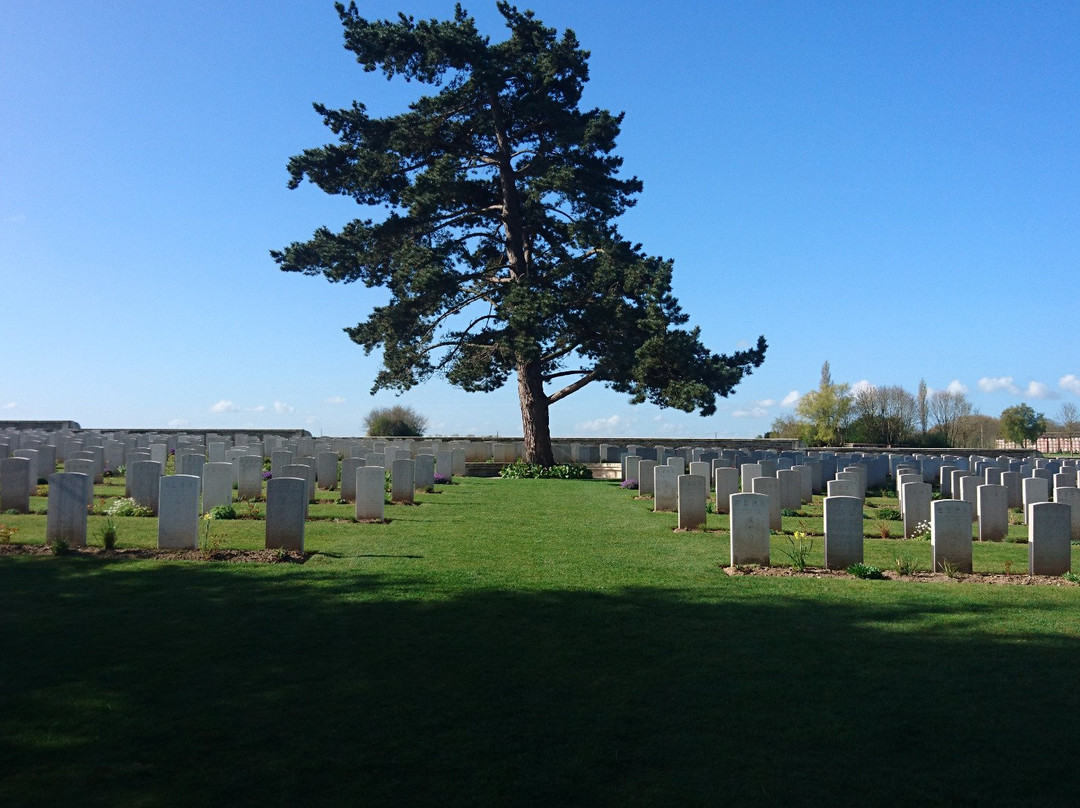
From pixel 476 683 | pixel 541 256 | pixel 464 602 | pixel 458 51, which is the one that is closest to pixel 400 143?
pixel 458 51

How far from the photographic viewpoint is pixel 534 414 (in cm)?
3225

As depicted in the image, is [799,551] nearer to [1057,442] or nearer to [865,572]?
[865,572]

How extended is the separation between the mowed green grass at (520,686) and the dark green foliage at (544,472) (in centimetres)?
1974

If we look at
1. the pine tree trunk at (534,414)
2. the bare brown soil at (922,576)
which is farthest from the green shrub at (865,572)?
the pine tree trunk at (534,414)

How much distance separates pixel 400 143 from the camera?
29.7 metres

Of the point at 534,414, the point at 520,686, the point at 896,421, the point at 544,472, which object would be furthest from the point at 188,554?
the point at 896,421

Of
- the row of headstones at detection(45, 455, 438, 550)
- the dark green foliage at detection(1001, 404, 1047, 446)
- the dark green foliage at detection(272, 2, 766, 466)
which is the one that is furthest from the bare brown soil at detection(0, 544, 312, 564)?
the dark green foliage at detection(1001, 404, 1047, 446)

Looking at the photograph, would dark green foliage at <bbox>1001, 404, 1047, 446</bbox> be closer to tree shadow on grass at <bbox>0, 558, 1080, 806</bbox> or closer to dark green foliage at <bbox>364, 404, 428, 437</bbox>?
dark green foliage at <bbox>364, 404, 428, 437</bbox>

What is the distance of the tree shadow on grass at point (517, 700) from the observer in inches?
184

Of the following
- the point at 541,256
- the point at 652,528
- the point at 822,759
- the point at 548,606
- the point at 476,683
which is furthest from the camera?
the point at 541,256

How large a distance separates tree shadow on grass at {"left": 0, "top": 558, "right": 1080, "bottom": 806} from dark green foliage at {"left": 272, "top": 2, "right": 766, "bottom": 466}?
1990cm

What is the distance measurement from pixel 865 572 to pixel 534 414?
21.6m

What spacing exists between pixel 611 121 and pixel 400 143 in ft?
23.8

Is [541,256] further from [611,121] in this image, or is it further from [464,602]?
[464,602]
